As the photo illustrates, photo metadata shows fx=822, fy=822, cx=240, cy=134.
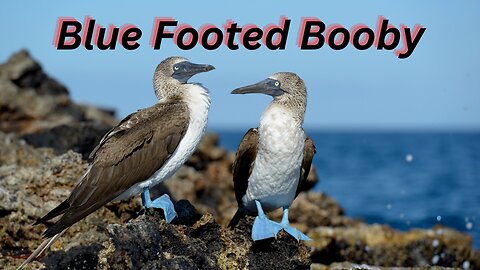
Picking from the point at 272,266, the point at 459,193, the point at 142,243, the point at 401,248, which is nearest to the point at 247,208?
the point at 272,266

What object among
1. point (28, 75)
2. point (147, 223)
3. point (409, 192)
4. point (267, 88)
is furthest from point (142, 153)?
point (409, 192)

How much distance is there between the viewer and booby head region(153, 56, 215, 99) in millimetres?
7927

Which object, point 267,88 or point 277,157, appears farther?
point 267,88

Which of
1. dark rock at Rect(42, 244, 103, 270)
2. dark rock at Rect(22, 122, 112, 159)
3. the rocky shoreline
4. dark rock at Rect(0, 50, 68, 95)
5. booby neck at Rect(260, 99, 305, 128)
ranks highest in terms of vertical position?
dark rock at Rect(0, 50, 68, 95)

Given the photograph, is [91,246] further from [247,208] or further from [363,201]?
[363,201]

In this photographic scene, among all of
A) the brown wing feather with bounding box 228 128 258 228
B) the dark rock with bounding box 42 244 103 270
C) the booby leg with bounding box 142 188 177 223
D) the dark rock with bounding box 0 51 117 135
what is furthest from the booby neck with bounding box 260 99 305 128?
the dark rock with bounding box 0 51 117 135

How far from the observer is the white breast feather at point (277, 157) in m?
7.55

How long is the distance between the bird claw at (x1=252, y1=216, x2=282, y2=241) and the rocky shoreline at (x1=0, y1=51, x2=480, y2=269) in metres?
0.14

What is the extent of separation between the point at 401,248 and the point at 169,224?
5.94 m

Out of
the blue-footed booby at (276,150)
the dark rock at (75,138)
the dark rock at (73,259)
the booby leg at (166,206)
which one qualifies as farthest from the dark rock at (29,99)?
the booby leg at (166,206)

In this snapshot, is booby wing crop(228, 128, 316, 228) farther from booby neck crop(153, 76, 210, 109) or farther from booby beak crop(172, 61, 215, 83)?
booby beak crop(172, 61, 215, 83)

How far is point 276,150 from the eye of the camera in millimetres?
7543

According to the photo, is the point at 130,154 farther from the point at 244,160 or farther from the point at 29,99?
the point at 29,99

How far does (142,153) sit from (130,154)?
11cm
